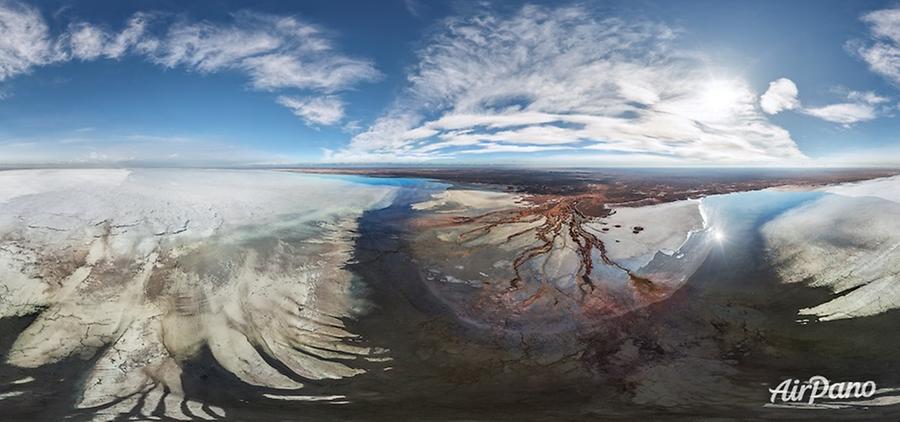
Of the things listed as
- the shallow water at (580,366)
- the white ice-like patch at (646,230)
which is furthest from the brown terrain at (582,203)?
the shallow water at (580,366)

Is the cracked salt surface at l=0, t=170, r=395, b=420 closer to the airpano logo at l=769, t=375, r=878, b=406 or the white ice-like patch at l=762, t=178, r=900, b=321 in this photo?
the airpano logo at l=769, t=375, r=878, b=406

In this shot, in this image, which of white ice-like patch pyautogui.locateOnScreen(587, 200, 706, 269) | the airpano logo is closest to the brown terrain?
white ice-like patch pyautogui.locateOnScreen(587, 200, 706, 269)

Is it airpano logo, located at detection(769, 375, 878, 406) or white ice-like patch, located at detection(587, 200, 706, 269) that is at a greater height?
white ice-like patch, located at detection(587, 200, 706, 269)

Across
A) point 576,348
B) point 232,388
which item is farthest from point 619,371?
point 232,388

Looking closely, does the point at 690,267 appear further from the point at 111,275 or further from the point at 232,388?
the point at 111,275

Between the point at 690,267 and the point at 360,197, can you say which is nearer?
the point at 690,267

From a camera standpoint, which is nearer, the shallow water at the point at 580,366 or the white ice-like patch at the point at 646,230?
the shallow water at the point at 580,366

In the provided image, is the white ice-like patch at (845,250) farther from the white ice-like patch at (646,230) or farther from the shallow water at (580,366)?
the white ice-like patch at (646,230)
